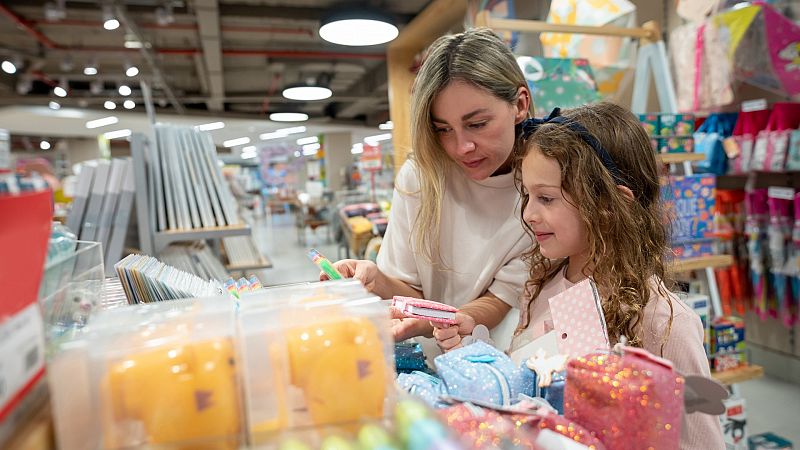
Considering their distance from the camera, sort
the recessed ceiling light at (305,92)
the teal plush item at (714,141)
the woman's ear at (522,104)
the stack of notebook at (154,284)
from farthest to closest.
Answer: the recessed ceiling light at (305,92) < the teal plush item at (714,141) < the woman's ear at (522,104) < the stack of notebook at (154,284)

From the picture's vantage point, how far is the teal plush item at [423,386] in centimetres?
67

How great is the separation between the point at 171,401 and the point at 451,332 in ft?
1.94

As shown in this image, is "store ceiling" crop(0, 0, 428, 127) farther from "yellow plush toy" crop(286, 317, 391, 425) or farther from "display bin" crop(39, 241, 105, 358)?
"yellow plush toy" crop(286, 317, 391, 425)

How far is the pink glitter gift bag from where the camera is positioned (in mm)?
545

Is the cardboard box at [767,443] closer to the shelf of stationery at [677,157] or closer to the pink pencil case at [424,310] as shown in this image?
the shelf of stationery at [677,157]

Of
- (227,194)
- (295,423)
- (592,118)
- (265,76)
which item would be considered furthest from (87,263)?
(265,76)

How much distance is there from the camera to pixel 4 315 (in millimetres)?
438

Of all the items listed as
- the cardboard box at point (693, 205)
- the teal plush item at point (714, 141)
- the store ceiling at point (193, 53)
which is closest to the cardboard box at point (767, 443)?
the cardboard box at point (693, 205)

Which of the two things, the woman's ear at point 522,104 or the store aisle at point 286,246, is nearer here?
the woman's ear at point 522,104

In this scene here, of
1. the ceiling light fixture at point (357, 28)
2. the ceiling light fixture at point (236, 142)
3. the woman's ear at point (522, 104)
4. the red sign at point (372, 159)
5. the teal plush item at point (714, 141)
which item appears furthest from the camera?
the ceiling light fixture at point (236, 142)

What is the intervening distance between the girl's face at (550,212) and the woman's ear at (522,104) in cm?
34

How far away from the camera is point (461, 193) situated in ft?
5.12

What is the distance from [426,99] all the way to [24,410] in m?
1.07

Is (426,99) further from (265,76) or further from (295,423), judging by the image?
(265,76)
